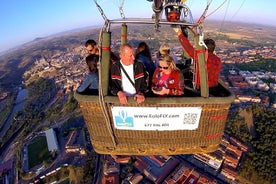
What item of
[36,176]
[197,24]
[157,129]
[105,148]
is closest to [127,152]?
[105,148]

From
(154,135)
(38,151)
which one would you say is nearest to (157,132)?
(154,135)

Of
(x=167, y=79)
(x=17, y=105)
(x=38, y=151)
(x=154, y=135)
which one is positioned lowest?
(x=17, y=105)

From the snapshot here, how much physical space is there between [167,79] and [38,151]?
1822cm

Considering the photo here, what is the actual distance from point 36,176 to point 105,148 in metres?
14.7

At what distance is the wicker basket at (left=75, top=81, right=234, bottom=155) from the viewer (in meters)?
1.55

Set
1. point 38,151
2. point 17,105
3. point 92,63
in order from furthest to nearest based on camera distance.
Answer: point 17,105, point 38,151, point 92,63

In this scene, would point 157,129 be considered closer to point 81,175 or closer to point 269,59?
point 81,175

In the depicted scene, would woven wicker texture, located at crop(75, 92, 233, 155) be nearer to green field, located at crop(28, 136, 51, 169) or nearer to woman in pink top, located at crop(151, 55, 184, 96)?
woman in pink top, located at crop(151, 55, 184, 96)

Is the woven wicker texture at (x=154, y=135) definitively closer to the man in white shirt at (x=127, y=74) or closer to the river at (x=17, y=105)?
the man in white shirt at (x=127, y=74)

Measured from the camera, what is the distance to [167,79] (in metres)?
1.79

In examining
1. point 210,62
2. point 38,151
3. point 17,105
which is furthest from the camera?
point 17,105

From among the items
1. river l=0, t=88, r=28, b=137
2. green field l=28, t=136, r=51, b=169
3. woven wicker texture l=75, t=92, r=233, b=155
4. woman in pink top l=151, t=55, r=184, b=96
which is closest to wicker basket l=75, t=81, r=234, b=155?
woven wicker texture l=75, t=92, r=233, b=155

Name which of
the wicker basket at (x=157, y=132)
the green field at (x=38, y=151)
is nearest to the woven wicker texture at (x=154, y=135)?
the wicker basket at (x=157, y=132)

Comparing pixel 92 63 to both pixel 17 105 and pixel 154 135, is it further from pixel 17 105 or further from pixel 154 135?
pixel 17 105
